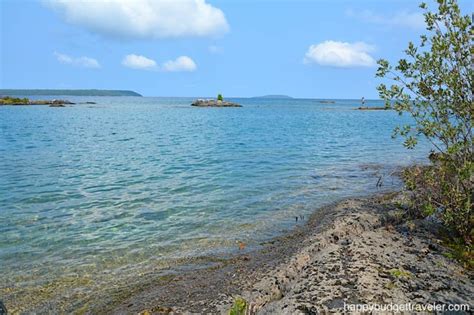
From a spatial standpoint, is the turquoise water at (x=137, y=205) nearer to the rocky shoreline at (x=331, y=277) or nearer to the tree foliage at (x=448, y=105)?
the rocky shoreline at (x=331, y=277)

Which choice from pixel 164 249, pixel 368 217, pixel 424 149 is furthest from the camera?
pixel 424 149

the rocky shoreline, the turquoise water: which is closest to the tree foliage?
the rocky shoreline

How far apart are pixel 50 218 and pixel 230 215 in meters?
7.41


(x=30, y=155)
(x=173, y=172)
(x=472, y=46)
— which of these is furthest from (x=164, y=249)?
(x=30, y=155)

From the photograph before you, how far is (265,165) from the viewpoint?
85.5 feet

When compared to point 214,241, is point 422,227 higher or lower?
higher

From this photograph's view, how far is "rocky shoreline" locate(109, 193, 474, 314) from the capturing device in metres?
5.76

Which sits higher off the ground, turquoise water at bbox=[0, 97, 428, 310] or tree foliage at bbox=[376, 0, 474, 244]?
tree foliage at bbox=[376, 0, 474, 244]

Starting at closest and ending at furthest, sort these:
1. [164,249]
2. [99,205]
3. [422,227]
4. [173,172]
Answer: [422,227] < [164,249] < [99,205] < [173,172]

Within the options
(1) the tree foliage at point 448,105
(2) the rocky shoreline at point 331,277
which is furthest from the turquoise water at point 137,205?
(1) the tree foliage at point 448,105

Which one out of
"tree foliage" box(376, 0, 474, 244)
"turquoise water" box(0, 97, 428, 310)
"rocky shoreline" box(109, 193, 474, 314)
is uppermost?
"tree foliage" box(376, 0, 474, 244)

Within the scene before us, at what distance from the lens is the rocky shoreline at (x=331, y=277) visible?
5.76 m

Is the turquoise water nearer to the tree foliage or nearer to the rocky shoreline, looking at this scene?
the rocky shoreline

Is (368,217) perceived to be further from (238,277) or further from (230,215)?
(230,215)
